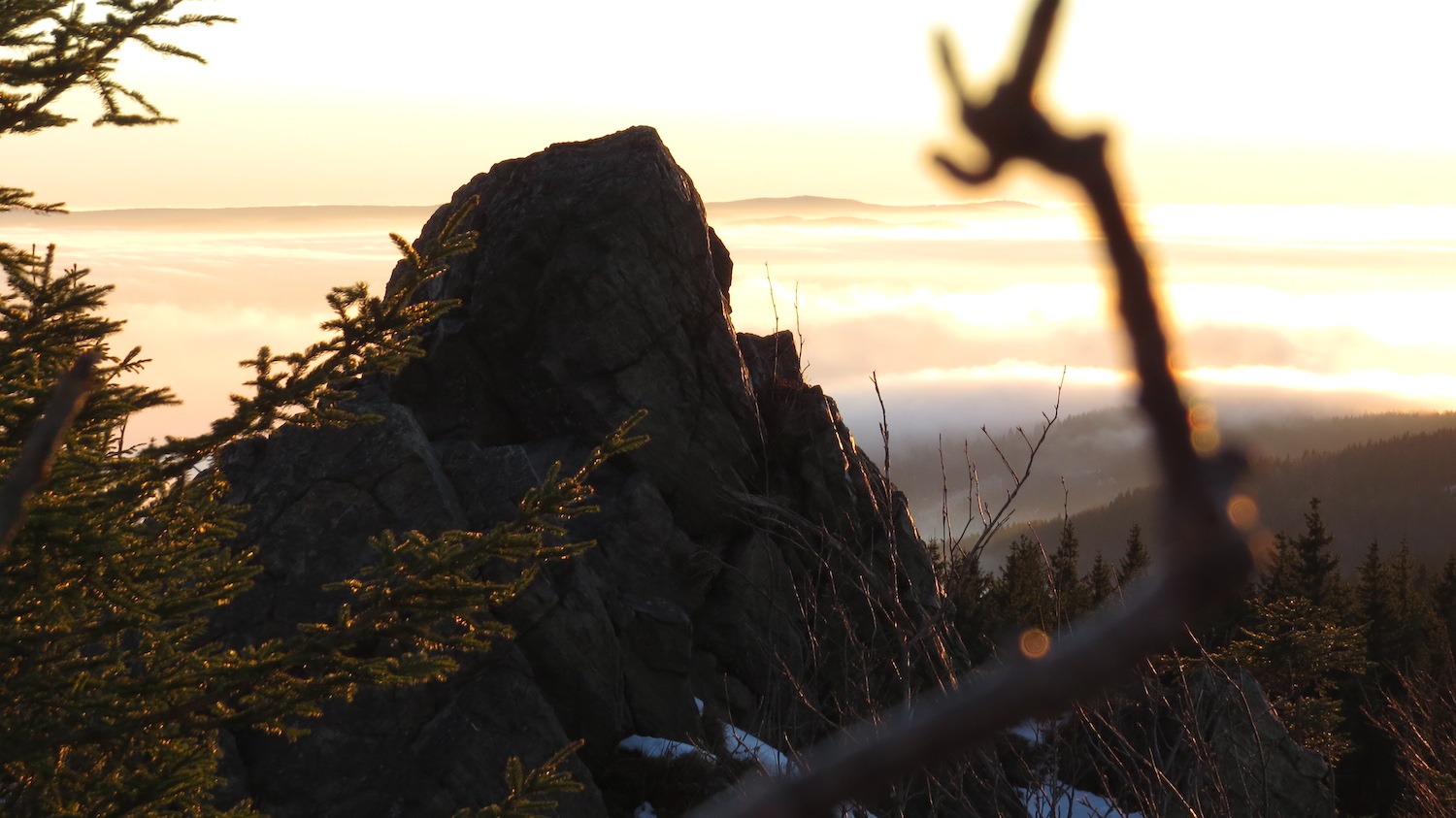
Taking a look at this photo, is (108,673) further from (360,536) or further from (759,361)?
(759,361)

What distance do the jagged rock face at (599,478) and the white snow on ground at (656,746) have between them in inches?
5.0

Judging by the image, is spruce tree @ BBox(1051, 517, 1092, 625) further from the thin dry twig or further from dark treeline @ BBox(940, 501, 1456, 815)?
the thin dry twig

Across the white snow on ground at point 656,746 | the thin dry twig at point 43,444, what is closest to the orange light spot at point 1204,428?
the thin dry twig at point 43,444

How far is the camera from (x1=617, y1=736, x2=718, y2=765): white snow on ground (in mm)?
11516

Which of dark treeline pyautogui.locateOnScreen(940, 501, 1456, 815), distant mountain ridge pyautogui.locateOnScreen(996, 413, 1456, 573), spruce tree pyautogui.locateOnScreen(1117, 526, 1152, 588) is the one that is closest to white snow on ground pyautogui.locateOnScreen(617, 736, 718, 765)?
dark treeline pyautogui.locateOnScreen(940, 501, 1456, 815)

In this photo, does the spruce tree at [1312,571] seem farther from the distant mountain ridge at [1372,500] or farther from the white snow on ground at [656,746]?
the distant mountain ridge at [1372,500]

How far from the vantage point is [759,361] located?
54.4 feet

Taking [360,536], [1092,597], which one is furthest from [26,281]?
[1092,597]

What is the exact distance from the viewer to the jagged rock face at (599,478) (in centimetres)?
1038

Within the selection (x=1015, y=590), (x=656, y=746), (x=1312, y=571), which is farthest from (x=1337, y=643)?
(x=656, y=746)

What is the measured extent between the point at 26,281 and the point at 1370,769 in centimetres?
3495

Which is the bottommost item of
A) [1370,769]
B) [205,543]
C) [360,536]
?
[1370,769]

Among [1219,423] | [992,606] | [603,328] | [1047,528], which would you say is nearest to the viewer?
[1219,423]

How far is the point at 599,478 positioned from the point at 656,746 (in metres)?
3.78
